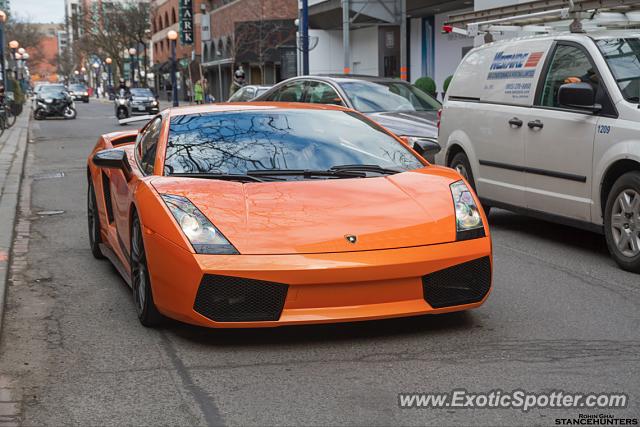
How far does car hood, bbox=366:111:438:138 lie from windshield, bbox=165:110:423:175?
19.1 ft

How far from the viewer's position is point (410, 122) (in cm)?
1285

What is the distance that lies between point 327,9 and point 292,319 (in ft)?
118

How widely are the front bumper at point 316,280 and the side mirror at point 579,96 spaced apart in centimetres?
293

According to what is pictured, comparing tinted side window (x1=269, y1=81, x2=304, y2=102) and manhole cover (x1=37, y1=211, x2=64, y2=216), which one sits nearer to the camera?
manhole cover (x1=37, y1=211, x2=64, y2=216)

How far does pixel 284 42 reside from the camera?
54750 mm

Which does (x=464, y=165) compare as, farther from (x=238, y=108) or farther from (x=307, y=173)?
(x=307, y=173)

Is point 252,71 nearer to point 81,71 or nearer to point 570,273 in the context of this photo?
point 570,273

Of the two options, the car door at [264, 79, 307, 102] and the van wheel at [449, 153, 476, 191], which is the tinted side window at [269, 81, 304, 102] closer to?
the car door at [264, 79, 307, 102]

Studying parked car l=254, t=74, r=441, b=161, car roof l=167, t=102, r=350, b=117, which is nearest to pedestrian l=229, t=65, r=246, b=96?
parked car l=254, t=74, r=441, b=161

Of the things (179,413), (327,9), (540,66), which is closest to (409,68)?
(327,9)

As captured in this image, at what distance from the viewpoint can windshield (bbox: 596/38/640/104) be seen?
7.60m

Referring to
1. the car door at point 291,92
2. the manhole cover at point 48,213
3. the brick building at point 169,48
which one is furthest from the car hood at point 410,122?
the brick building at point 169,48

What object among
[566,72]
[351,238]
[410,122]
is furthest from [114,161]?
[410,122]

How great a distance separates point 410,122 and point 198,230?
26.5 ft
